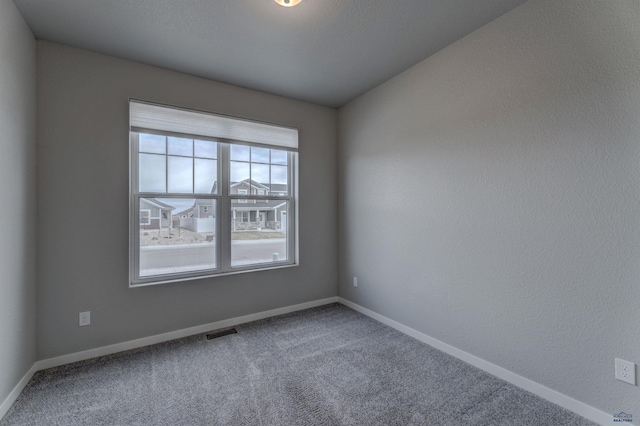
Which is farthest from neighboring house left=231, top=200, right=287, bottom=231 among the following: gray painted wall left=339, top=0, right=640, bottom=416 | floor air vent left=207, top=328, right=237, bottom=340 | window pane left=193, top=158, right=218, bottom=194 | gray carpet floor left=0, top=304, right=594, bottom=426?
gray painted wall left=339, top=0, right=640, bottom=416

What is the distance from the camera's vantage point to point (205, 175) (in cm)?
305

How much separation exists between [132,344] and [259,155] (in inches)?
89.6

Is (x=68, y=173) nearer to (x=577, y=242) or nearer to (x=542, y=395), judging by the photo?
(x=577, y=242)

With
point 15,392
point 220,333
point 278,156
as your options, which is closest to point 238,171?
point 278,156

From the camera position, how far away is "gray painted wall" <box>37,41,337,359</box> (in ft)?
7.61

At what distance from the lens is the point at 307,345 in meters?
2.67

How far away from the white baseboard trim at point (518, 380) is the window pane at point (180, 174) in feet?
8.51

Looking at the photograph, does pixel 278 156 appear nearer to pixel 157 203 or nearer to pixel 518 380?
pixel 157 203

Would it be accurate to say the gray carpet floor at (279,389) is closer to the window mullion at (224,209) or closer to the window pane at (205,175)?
the window mullion at (224,209)

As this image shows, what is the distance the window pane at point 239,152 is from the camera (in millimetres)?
3198

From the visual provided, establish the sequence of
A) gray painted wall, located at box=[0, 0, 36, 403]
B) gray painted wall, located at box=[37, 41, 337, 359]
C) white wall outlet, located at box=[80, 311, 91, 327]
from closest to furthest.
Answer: gray painted wall, located at box=[0, 0, 36, 403] → gray painted wall, located at box=[37, 41, 337, 359] → white wall outlet, located at box=[80, 311, 91, 327]

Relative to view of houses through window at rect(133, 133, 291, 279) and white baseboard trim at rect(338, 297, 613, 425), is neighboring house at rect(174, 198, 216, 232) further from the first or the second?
white baseboard trim at rect(338, 297, 613, 425)

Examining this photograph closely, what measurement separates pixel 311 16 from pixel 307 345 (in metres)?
2.74

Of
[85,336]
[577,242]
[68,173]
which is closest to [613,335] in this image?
[577,242]
